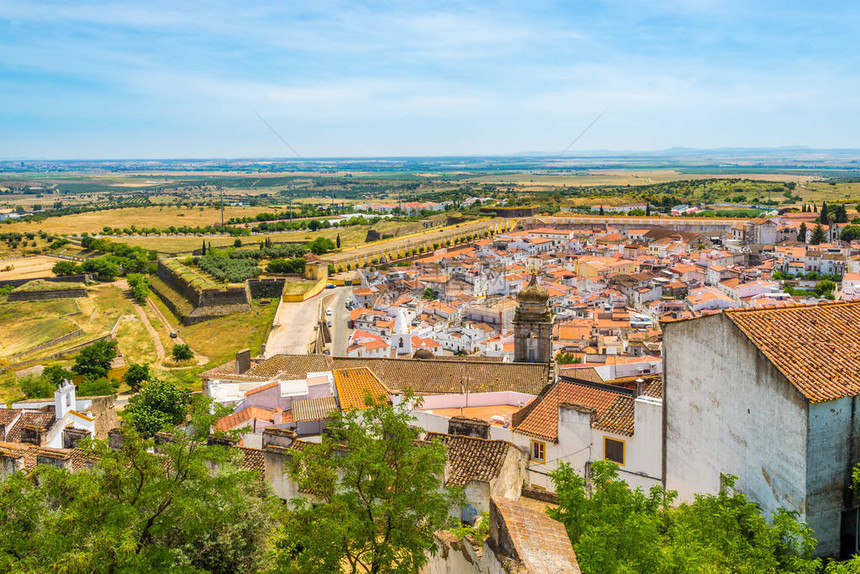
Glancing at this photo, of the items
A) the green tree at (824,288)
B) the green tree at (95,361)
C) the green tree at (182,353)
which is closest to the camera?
the green tree at (95,361)

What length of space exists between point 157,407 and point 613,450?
14.7 metres

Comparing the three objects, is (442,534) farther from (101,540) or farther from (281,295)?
(281,295)

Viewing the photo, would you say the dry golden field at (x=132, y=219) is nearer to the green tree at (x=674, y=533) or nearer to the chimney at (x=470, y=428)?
the chimney at (x=470, y=428)

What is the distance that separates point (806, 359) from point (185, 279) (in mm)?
63258

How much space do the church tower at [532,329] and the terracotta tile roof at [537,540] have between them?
15475 mm

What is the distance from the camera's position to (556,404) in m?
14.6

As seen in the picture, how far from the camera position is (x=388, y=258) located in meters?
79.4

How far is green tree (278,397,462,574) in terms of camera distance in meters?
8.30

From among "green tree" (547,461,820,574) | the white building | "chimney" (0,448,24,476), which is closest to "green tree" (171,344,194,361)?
"chimney" (0,448,24,476)

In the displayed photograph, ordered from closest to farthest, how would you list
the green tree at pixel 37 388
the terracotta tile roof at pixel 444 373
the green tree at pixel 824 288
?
the terracotta tile roof at pixel 444 373 < the green tree at pixel 37 388 < the green tree at pixel 824 288

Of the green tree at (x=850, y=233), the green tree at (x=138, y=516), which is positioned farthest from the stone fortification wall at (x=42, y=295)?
the green tree at (x=850, y=233)

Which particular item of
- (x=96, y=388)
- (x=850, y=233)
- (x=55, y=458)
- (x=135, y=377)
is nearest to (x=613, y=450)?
(x=55, y=458)

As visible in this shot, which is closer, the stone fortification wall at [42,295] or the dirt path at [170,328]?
the dirt path at [170,328]

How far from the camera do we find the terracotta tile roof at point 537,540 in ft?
23.9
